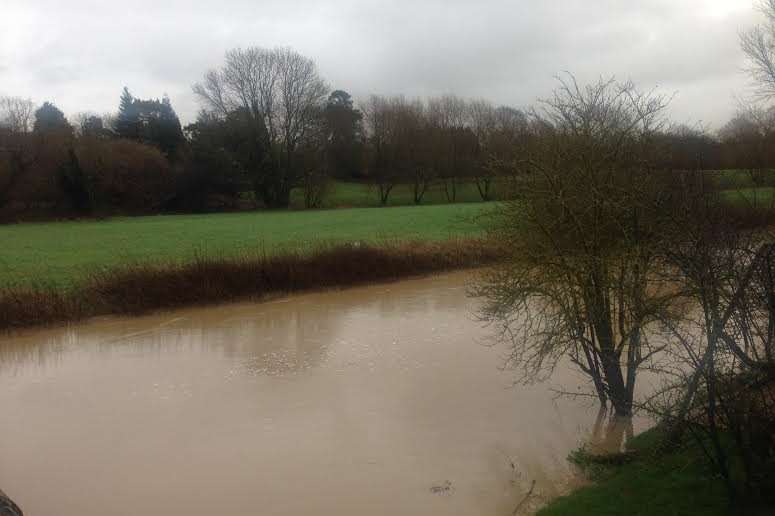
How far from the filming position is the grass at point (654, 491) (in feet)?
16.6

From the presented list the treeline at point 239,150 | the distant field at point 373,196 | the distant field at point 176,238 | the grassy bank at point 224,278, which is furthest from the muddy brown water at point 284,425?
the distant field at point 373,196

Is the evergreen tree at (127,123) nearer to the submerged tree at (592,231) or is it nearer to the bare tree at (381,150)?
the bare tree at (381,150)

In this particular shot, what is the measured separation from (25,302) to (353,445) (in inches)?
473

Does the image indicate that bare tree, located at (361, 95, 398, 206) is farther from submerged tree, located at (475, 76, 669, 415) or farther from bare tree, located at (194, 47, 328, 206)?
submerged tree, located at (475, 76, 669, 415)

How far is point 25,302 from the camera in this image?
661 inches

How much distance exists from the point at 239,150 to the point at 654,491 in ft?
177

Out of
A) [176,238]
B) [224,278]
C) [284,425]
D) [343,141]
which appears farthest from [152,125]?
[284,425]

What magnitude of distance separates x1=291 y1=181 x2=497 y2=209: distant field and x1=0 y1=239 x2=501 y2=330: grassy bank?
35.4m

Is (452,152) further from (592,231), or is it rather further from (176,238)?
(592,231)

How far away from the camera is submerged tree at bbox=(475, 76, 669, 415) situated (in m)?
8.06

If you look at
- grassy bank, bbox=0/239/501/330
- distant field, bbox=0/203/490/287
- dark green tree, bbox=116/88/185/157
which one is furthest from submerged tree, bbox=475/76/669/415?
dark green tree, bbox=116/88/185/157

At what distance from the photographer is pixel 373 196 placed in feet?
210

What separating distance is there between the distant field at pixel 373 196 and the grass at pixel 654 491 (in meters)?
53.1

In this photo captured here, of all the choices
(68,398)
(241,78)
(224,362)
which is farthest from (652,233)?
(241,78)
